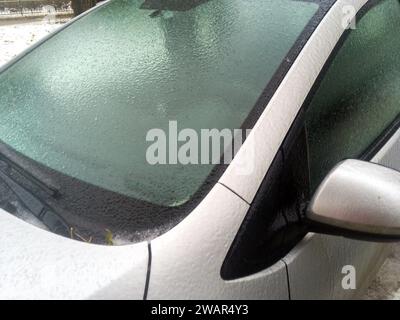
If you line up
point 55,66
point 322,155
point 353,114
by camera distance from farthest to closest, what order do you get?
point 55,66 < point 353,114 < point 322,155

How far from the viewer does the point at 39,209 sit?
1.29m


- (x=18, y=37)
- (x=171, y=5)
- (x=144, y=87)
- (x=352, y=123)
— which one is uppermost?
(x=171, y=5)

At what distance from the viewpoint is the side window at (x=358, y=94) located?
1.49 meters

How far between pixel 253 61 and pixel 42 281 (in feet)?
3.10

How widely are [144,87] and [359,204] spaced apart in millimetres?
802

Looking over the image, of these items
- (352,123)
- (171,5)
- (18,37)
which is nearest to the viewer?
(352,123)

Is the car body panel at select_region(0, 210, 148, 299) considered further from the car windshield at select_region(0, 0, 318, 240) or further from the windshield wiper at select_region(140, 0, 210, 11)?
the windshield wiper at select_region(140, 0, 210, 11)

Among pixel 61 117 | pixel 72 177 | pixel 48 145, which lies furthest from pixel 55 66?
pixel 72 177

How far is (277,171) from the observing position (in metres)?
1.28

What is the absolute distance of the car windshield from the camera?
137 centimetres

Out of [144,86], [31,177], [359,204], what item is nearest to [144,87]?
[144,86]

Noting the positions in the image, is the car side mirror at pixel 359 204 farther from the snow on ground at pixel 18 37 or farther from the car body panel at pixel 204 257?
the snow on ground at pixel 18 37

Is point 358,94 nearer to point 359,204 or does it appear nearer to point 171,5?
point 359,204

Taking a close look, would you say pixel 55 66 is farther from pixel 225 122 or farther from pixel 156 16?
pixel 225 122
